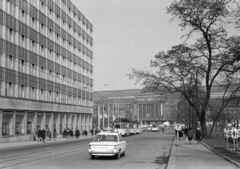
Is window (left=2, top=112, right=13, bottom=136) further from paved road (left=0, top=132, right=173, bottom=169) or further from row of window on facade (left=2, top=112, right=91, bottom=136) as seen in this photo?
paved road (left=0, top=132, right=173, bottom=169)

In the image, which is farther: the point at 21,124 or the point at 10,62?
the point at 21,124

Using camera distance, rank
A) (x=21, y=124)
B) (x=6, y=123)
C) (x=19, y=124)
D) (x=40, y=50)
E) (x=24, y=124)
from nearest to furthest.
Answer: (x=6, y=123) → (x=19, y=124) → (x=21, y=124) → (x=24, y=124) → (x=40, y=50)

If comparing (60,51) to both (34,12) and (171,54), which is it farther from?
(171,54)

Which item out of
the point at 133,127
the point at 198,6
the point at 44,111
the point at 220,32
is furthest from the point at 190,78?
the point at 133,127

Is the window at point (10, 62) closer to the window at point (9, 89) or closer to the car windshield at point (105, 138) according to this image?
the window at point (9, 89)

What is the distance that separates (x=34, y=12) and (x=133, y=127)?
124ft

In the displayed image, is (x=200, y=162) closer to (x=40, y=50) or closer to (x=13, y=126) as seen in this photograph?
(x=13, y=126)

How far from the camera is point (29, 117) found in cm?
4966

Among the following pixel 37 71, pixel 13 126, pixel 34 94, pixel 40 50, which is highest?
pixel 40 50

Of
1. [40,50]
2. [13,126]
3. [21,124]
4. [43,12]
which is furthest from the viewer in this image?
[43,12]

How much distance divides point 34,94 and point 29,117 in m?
3.83

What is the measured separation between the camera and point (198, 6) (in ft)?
134

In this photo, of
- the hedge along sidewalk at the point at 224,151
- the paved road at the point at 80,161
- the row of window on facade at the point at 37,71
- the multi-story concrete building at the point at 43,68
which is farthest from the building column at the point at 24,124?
the hedge along sidewalk at the point at 224,151

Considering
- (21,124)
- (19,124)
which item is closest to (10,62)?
(19,124)
